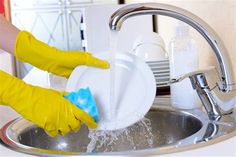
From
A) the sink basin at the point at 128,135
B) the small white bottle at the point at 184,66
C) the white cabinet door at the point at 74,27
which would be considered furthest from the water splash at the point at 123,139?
the white cabinet door at the point at 74,27

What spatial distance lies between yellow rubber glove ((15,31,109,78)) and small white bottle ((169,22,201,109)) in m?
0.26

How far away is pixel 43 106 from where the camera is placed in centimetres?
79

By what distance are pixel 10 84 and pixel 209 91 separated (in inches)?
17.9

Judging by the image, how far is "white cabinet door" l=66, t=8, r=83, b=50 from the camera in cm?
353

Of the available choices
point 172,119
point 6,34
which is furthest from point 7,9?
point 172,119

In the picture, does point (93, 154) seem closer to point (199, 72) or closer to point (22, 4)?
point (199, 72)

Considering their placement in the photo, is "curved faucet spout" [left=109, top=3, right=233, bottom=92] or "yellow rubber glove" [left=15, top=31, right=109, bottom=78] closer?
"curved faucet spout" [left=109, top=3, right=233, bottom=92]

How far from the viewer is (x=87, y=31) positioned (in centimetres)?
175

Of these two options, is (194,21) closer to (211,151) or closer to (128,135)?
(211,151)

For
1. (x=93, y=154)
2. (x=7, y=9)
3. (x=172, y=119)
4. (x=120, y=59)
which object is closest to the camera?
(x=93, y=154)

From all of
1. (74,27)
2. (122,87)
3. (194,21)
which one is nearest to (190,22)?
(194,21)

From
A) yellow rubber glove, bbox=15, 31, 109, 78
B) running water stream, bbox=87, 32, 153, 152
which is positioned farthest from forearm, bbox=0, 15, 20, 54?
running water stream, bbox=87, 32, 153, 152

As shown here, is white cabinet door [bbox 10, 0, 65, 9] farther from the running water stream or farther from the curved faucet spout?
the curved faucet spout

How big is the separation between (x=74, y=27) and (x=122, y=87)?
9.11 feet
